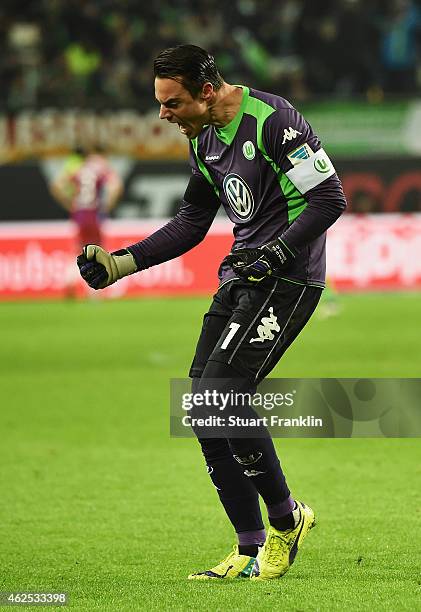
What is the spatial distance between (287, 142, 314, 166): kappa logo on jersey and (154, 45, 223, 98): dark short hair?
46 centimetres

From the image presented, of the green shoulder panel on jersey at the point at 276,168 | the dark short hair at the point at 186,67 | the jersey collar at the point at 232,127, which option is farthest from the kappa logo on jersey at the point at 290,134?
the dark short hair at the point at 186,67

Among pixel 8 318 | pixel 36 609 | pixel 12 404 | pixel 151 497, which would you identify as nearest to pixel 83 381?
pixel 12 404

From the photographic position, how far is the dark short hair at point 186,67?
5.00m

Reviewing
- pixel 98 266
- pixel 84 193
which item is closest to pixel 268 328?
pixel 98 266

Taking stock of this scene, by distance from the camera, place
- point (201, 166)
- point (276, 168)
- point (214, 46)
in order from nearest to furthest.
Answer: point (276, 168) < point (201, 166) < point (214, 46)

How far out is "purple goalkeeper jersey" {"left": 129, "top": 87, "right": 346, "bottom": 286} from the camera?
499 cm

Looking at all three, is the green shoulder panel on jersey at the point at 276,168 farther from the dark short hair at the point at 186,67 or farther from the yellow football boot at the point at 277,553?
the yellow football boot at the point at 277,553

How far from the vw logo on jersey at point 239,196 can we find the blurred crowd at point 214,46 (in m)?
18.2

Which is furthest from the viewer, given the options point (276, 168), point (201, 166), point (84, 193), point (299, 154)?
point (84, 193)

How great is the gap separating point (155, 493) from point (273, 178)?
2.82 meters

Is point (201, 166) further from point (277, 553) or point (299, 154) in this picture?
point (277, 553)

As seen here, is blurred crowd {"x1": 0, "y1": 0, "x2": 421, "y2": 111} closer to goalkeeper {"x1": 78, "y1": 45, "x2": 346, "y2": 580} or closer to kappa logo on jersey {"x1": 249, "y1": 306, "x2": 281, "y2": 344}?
goalkeeper {"x1": 78, "y1": 45, "x2": 346, "y2": 580}

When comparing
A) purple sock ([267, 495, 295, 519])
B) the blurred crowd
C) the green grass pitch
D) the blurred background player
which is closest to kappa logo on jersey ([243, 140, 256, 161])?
purple sock ([267, 495, 295, 519])

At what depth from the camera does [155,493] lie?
7.34 meters
